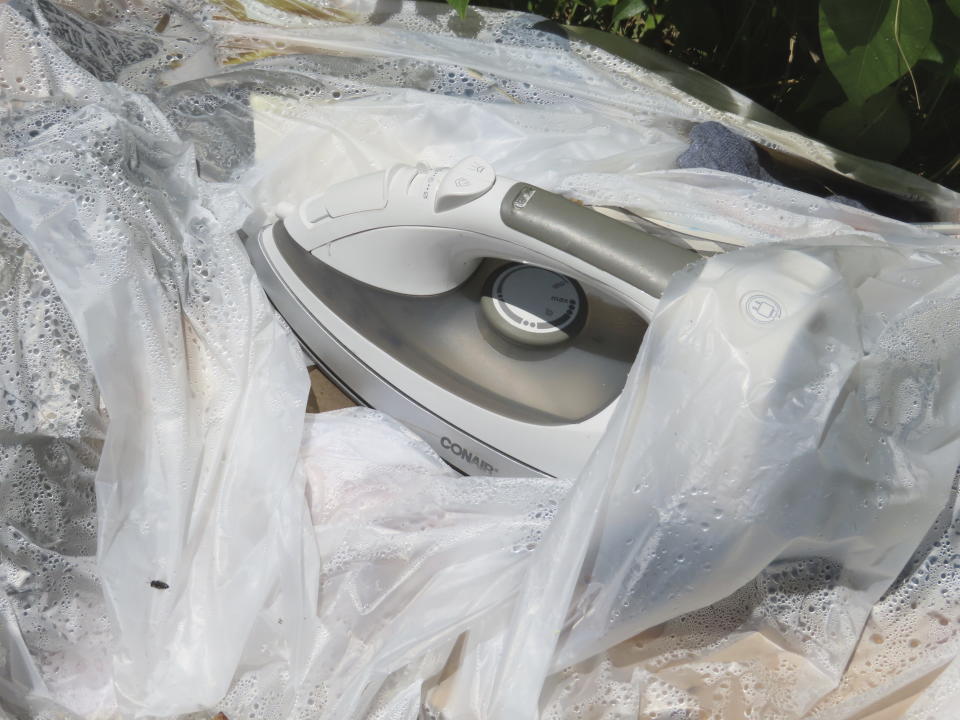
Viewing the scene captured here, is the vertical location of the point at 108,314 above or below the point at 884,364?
below

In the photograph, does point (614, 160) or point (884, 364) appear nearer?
point (884, 364)

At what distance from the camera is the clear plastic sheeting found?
1.64ft

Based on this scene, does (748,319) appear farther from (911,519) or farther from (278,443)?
(278,443)

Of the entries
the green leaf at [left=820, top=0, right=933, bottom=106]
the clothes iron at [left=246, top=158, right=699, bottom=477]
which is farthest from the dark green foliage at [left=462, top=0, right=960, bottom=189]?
the clothes iron at [left=246, top=158, right=699, bottom=477]

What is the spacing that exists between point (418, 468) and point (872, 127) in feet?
1.83

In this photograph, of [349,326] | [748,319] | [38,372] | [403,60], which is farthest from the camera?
[403,60]

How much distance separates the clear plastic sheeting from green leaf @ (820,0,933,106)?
0.12m

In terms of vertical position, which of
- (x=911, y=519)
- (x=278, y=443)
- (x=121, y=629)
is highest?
(x=911, y=519)

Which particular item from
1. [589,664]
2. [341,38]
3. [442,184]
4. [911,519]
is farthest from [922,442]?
[341,38]

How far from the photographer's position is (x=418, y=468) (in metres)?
0.69

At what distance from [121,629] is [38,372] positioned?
0.19 m

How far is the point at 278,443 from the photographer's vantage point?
25.6 inches

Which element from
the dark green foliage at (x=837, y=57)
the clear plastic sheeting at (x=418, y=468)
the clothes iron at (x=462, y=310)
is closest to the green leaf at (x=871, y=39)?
the dark green foliage at (x=837, y=57)

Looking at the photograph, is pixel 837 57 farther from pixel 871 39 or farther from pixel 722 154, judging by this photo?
pixel 722 154
